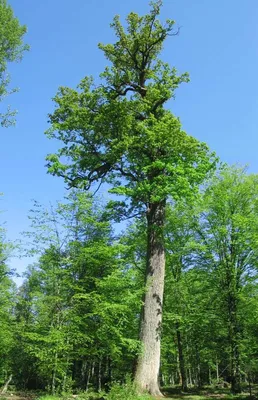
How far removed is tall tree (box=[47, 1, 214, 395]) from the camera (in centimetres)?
1238

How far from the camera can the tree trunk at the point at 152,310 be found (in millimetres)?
11023

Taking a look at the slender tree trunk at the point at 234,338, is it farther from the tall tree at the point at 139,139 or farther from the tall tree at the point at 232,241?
the tall tree at the point at 139,139

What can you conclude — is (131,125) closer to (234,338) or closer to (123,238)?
(123,238)

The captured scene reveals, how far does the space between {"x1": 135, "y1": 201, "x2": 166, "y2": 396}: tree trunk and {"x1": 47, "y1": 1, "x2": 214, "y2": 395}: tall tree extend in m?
0.03

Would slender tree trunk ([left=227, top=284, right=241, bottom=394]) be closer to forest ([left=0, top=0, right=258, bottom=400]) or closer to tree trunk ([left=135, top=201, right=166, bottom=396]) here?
forest ([left=0, top=0, right=258, bottom=400])

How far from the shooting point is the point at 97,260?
40.0ft

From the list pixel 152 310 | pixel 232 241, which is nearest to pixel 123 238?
pixel 152 310

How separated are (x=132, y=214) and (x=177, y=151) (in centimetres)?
325

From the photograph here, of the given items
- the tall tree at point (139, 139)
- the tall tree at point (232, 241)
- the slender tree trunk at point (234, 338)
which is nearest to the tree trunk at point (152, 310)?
the tall tree at point (139, 139)

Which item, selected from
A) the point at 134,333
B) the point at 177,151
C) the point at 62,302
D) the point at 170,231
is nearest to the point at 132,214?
the point at 177,151

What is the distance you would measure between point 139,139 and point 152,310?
6305 millimetres

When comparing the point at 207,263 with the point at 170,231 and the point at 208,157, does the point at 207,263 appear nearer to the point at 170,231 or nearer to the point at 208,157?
the point at 170,231

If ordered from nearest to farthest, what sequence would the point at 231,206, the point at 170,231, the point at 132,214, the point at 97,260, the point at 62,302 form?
the point at 62,302 → the point at 97,260 → the point at 132,214 → the point at 231,206 → the point at 170,231

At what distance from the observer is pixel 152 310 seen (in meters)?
11.9
